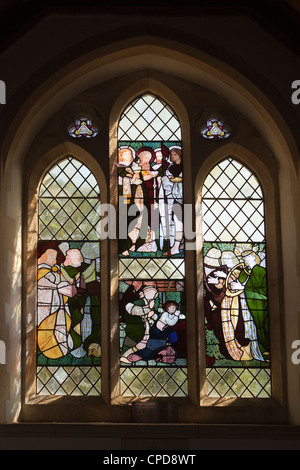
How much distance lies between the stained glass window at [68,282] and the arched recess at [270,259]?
105 centimetres

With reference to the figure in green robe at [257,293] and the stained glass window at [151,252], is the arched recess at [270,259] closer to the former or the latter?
the figure in green robe at [257,293]

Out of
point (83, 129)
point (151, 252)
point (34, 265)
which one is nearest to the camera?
point (34, 265)

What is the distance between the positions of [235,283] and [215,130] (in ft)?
5.51

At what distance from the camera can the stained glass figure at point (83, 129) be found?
1088 centimetres

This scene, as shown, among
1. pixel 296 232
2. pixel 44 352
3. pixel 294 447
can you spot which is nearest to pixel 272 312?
pixel 296 232

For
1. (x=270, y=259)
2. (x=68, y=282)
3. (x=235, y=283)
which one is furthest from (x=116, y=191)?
(x=270, y=259)

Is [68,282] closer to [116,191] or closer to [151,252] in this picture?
[151,252]

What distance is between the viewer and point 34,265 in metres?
10.5

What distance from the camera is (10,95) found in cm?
1010

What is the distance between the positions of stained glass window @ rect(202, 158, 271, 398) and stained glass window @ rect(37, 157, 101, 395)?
117cm

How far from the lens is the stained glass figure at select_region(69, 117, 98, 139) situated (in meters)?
10.9

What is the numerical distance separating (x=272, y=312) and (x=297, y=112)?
6.65ft

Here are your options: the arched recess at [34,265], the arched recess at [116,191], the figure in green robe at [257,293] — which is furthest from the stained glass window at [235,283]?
the arched recess at [34,265]

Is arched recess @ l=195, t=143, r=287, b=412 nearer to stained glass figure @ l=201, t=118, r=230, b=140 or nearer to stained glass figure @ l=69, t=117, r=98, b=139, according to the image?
stained glass figure @ l=201, t=118, r=230, b=140
